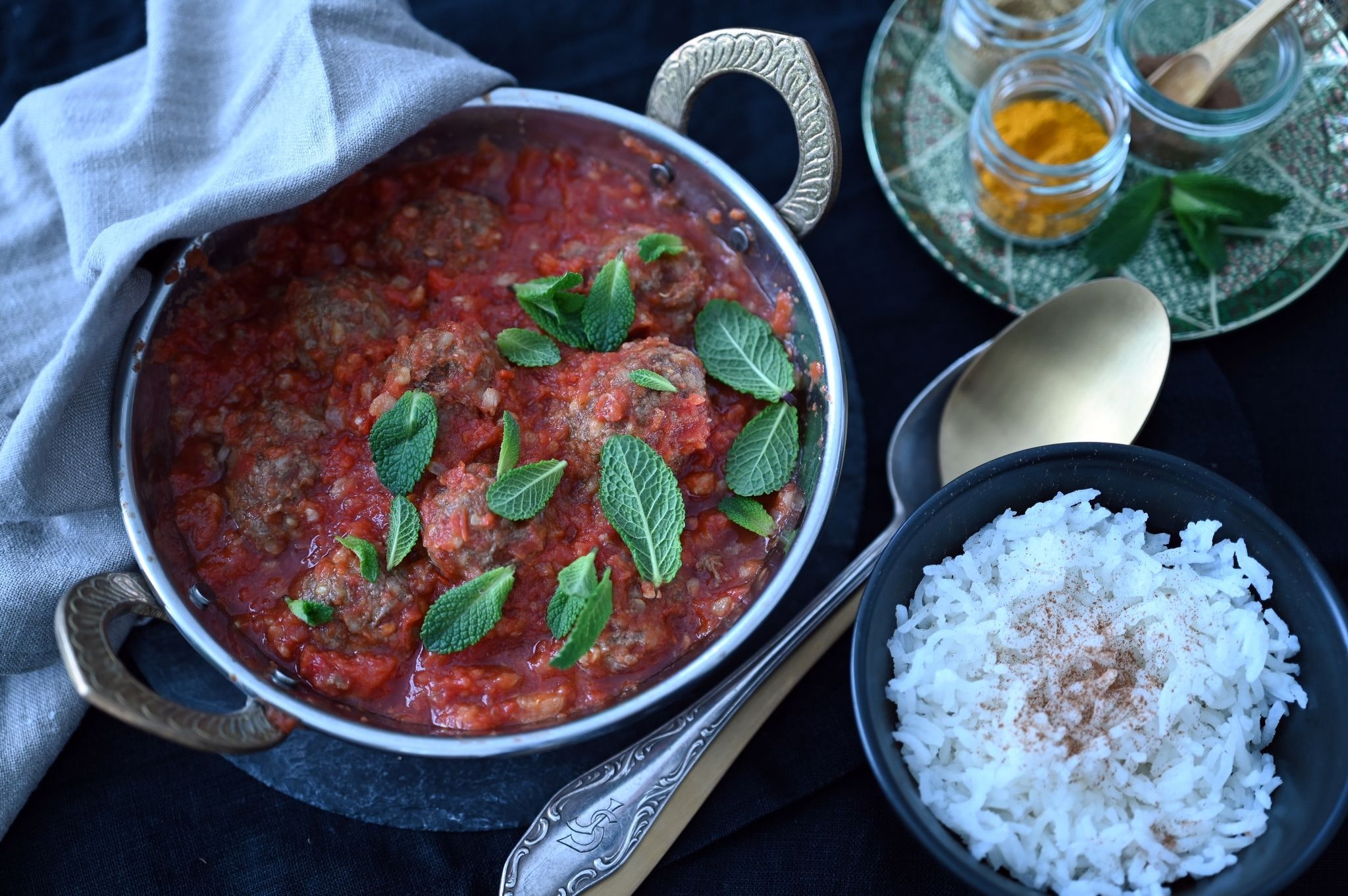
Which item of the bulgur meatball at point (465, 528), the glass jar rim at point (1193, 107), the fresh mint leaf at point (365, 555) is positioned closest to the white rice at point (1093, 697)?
the bulgur meatball at point (465, 528)

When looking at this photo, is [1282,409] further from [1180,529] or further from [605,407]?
[605,407]

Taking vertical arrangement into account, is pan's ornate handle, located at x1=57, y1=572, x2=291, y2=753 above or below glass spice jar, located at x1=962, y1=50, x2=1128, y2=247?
below

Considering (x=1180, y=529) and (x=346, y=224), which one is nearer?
(x=1180, y=529)

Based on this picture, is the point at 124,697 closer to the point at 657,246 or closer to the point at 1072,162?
the point at 657,246

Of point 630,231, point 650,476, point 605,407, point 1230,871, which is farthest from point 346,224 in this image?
point 1230,871

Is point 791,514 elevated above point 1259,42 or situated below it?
below

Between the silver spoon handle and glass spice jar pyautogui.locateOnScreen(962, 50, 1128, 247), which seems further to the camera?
glass spice jar pyautogui.locateOnScreen(962, 50, 1128, 247)

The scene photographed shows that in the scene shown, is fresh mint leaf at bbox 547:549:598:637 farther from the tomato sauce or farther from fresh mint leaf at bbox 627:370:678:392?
fresh mint leaf at bbox 627:370:678:392

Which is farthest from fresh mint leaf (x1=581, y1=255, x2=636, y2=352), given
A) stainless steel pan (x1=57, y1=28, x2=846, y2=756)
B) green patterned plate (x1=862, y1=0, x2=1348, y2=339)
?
green patterned plate (x1=862, y1=0, x2=1348, y2=339)
